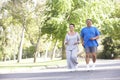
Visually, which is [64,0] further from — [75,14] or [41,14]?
[41,14]

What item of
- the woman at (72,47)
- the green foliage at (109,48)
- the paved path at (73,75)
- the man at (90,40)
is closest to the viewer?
the paved path at (73,75)

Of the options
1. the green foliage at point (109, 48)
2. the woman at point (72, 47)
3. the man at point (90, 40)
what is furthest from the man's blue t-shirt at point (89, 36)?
the green foliage at point (109, 48)

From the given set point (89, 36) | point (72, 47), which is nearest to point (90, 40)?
point (89, 36)

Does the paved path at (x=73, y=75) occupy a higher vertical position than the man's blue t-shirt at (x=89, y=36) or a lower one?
lower

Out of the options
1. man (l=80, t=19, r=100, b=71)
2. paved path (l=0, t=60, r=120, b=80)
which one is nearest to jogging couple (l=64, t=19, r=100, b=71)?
man (l=80, t=19, r=100, b=71)

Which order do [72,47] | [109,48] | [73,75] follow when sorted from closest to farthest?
[73,75] → [72,47] → [109,48]

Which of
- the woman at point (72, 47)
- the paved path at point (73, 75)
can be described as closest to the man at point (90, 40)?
the woman at point (72, 47)

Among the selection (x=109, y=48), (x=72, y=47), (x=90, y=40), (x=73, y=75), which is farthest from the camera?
(x=109, y=48)

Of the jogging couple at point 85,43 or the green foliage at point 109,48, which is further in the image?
the green foliage at point 109,48

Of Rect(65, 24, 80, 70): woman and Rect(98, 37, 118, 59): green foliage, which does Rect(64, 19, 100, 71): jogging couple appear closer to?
Rect(65, 24, 80, 70): woman

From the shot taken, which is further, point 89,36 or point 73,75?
point 89,36

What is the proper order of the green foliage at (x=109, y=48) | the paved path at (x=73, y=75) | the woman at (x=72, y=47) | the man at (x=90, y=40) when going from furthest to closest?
1. the green foliage at (x=109, y=48)
2. the woman at (x=72, y=47)
3. the man at (x=90, y=40)
4. the paved path at (x=73, y=75)

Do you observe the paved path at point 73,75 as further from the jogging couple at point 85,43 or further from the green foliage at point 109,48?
the green foliage at point 109,48

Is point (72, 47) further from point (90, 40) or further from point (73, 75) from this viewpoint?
point (73, 75)
